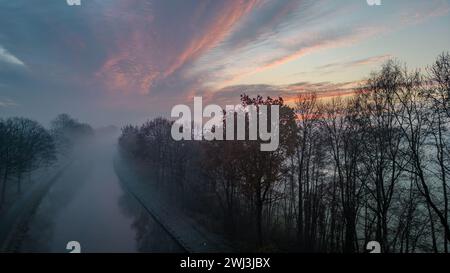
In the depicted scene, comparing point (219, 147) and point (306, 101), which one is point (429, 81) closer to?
point (306, 101)

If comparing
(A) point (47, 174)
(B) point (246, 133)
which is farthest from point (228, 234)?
(A) point (47, 174)

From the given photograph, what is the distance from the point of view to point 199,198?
34.5 m

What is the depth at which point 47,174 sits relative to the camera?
57625 millimetres

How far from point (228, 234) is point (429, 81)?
17598 millimetres

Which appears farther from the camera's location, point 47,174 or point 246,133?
point 47,174
